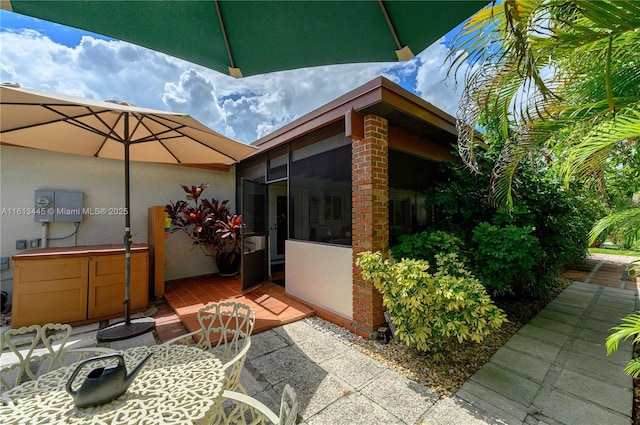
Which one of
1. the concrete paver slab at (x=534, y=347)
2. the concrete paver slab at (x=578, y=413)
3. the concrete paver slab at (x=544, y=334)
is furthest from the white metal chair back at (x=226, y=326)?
the concrete paver slab at (x=544, y=334)

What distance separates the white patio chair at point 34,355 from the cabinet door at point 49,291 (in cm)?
26

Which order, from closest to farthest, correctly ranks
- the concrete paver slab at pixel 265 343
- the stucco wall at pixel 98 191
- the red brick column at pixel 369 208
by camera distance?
the concrete paver slab at pixel 265 343, the red brick column at pixel 369 208, the stucco wall at pixel 98 191

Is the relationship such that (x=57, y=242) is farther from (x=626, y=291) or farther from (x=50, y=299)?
(x=626, y=291)

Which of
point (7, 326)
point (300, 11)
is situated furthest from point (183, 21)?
point (7, 326)

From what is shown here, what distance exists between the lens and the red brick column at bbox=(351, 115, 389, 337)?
302cm

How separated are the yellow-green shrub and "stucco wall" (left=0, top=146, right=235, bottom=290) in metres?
4.81

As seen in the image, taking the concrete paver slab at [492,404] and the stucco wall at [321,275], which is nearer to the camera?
the concrete paver slab at [492,404]

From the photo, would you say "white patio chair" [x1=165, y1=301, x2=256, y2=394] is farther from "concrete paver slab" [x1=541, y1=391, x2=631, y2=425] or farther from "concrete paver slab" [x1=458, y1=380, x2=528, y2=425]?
"concrete paver slab" [x1=541, y1=391, x2=631, y2=425]

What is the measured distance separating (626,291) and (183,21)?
8784 millimetres

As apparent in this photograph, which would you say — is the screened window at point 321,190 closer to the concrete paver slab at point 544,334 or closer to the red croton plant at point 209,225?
the red croton plant at point 209,225

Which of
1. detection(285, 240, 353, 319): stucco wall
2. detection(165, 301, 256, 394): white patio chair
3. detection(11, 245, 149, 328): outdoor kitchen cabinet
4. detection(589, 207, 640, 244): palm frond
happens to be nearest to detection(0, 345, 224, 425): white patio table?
detection(165, 301, 256, 394): white patio chair

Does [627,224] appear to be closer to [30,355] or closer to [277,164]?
[277,164]

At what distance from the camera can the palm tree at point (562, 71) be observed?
1470 mm

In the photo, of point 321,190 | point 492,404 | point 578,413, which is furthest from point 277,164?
point 578,413
